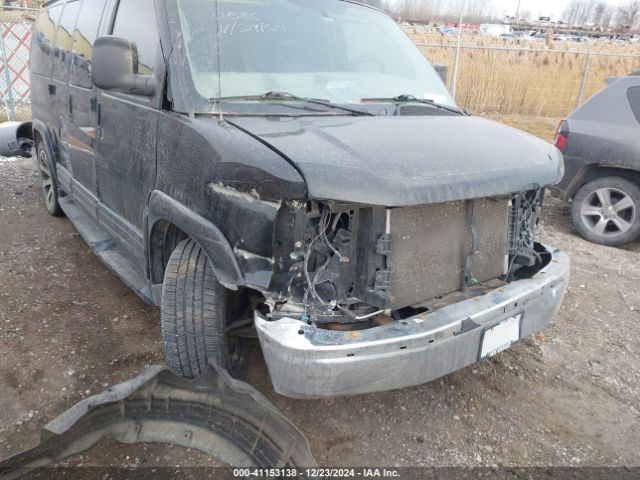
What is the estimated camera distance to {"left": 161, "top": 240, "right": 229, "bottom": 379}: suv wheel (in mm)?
2432

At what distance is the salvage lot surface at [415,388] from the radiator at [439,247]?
0.77m

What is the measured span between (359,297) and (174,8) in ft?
5.84

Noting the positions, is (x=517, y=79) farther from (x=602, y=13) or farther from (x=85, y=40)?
(x=602, y=13)

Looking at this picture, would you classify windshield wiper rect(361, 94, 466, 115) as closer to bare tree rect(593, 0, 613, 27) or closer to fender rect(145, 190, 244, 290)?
fender rect(145, 190, 244, 290)

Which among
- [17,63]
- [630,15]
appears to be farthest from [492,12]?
[17,63]

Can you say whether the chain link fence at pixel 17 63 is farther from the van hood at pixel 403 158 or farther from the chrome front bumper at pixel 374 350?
the chrome front bumper at pixel 374 350

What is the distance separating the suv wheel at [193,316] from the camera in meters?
2.43

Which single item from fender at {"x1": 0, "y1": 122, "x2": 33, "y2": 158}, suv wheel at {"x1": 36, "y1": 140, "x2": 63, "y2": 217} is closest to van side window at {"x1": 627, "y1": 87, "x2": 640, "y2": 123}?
suv wheel at {"x1": 36, "y1": 140, "x2": 63, "y2": 217}

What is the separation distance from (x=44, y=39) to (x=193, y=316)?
394cm

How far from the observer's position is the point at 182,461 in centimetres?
240

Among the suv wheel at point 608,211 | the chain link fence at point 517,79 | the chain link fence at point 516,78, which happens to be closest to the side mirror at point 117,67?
the suv wheel at point 608,211

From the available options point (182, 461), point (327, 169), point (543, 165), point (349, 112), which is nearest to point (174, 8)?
point (349, 112)

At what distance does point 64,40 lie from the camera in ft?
14.1

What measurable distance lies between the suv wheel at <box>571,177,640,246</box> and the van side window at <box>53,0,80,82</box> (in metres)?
5.27
